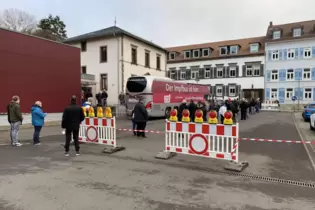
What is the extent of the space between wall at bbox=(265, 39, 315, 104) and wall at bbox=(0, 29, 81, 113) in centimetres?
3400

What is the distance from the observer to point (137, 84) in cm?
1958

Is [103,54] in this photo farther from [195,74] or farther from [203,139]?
[203,139]

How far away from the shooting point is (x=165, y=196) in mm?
4336

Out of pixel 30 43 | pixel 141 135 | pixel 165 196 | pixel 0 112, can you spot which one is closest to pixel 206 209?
pixel 165 196

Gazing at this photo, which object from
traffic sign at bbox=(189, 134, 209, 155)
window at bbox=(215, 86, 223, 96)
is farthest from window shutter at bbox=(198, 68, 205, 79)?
traffic sign at bbox=(189, 134, 209, 155)

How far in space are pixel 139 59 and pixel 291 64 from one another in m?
25.6

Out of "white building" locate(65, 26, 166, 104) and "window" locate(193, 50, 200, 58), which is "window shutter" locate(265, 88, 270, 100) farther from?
"white building" locate(65, 26, 166, 104)

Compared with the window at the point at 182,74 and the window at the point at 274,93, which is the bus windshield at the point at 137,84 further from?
the window at the point at 182,74

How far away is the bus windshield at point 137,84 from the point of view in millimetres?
19266

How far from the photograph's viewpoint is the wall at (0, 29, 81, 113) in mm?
14734

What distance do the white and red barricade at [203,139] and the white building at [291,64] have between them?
37.9 metres

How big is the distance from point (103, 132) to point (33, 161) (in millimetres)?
A: 2321

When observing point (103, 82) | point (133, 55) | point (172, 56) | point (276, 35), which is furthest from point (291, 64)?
point (103, 82)

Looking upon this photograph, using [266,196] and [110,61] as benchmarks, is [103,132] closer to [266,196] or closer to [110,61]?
[266,196]
